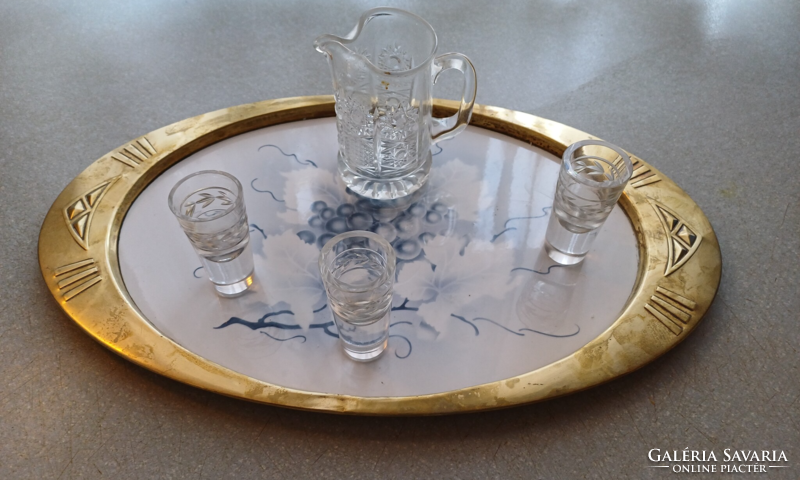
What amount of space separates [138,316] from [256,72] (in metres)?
0.51

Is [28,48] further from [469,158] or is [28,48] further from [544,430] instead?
[544,430]

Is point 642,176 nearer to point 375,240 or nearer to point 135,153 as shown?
point 375,240

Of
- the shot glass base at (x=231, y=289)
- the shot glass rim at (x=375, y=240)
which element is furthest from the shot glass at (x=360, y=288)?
the shot glass base at (x=231, y=289)

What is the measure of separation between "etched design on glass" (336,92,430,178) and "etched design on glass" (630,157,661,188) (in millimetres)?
237

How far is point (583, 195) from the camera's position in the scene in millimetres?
602

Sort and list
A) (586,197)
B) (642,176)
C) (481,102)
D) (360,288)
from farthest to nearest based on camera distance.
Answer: (481,102), (642,176), (586,197), (360,288)

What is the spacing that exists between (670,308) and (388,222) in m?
0.29

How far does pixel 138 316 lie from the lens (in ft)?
1.89

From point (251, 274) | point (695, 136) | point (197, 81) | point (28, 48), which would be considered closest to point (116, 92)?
point (197, 81)

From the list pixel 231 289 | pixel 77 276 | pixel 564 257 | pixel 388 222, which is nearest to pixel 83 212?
pixel 77 276

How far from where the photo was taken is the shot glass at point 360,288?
19.9 inches

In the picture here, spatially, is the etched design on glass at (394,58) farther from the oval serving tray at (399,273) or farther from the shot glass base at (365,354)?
the shot glass base at (365,354)

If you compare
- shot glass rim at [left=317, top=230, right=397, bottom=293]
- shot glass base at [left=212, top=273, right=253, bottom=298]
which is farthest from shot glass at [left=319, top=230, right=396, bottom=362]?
shot glass base at [left=212, top=273, right=253, bottom=298]

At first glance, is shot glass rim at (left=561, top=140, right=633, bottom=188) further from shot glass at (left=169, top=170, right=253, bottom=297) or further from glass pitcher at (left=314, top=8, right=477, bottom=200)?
shot glass at (left=169, top=170, right=253, bottom=297)
